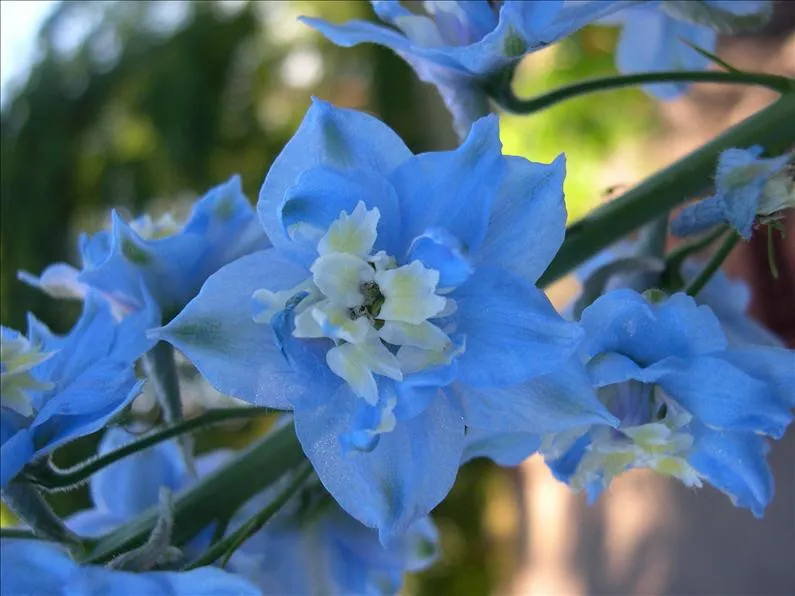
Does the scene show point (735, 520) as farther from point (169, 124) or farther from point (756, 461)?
point (169, 124)

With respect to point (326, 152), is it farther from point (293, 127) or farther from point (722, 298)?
point (293, 127)

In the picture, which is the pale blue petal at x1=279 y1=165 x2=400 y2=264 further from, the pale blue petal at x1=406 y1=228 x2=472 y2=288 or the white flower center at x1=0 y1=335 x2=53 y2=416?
the white flower center at x1=0 y1=335 x2=53 y2=416

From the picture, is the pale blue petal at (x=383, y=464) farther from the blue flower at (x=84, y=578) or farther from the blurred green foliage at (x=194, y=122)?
the blurred green foliage at (x=194, y=122)

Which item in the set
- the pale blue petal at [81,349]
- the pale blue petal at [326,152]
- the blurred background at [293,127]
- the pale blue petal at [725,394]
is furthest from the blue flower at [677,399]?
the blurred background at [293,127]

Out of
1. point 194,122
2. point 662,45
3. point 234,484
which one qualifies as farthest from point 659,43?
point 194,122

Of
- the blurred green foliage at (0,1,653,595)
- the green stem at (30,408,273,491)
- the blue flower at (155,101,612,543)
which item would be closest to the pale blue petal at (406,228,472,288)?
the blue flower at (155,101,612,543)

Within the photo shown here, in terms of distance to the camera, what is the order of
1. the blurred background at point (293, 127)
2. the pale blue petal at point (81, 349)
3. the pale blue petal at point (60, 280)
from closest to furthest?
the pale blue petal at point (81, 349), the pale blue petal at point (60, 280), the blurred background at point (293, 127)
